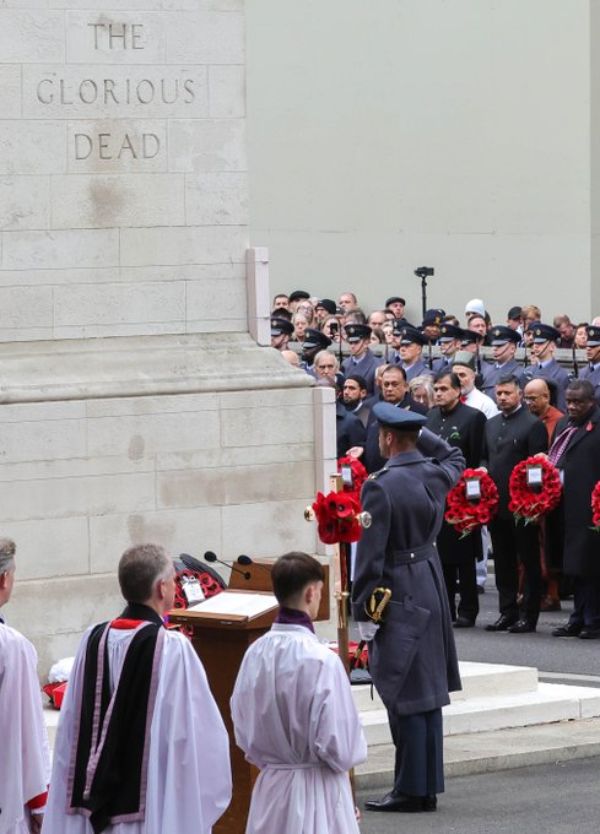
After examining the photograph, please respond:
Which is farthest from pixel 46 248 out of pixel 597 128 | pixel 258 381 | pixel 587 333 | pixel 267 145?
pixel 597 128

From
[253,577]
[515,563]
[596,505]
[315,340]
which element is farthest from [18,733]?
[315,340]

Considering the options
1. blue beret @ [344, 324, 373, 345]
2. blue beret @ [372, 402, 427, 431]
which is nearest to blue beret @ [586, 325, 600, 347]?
blue beret @ [344, 324, 373, 345]

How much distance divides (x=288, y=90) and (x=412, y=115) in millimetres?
2132

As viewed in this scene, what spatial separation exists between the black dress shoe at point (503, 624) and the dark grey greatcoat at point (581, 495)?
0.55 meters

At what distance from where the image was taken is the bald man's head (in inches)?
649

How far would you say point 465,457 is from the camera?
52.9ft

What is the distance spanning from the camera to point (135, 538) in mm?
11992

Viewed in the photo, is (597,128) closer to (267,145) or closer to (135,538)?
(267,145)

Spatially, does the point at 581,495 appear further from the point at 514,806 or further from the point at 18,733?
the point at 18,733

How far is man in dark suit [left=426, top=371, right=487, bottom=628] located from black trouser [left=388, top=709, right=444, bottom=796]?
5.70 m

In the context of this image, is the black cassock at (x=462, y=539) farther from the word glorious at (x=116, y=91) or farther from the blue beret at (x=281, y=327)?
the blue beret at (x=281, y=327)

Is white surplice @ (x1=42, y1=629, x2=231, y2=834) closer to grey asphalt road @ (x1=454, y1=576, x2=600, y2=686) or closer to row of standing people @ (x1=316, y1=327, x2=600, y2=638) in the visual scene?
grey asphalt road @ (x1=454, y1=576, x2=600, y2=686)

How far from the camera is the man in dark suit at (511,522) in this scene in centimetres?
1530

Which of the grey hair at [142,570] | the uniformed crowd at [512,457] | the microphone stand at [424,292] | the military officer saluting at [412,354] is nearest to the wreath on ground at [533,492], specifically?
the uniformed crowd at [512,457]
